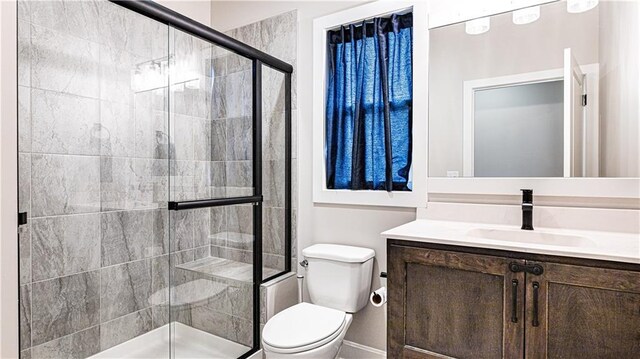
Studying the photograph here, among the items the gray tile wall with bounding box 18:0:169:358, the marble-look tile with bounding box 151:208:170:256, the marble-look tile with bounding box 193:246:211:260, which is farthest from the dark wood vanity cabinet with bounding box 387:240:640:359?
the gray tile wall with bounding box 18:0:169:358

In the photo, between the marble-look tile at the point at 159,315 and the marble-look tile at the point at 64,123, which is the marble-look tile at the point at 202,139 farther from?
the marble-look tile at the point at 159,315

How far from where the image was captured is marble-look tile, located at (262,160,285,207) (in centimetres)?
230

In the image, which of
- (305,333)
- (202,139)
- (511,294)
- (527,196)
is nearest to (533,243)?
(527,196)

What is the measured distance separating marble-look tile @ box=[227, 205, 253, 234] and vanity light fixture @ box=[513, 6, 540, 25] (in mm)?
1767

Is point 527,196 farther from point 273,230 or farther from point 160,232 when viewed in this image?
point 160,232

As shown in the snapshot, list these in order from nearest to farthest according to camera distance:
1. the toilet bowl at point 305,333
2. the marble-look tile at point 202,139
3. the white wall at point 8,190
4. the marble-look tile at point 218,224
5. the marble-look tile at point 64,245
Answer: the white wall at point 8,190 < the toilet bowl at point 305,333 < the marble-look tile at point 64,245 < the marble-look tile at point 202,139 < the marble-look tile at point 218,224

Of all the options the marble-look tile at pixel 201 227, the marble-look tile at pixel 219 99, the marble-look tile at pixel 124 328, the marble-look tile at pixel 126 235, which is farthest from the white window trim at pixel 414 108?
the marble-look tile at pixel 124 328

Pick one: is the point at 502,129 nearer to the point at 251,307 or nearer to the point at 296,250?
the point at 296,250

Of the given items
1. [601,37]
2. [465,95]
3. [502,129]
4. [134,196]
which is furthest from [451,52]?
[134,196]

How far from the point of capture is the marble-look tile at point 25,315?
63.9 inches

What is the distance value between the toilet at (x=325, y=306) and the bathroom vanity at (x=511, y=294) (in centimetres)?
31

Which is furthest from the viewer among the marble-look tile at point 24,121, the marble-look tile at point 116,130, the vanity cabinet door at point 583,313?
the marble-look tile at point 116,130

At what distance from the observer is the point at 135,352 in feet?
6.83

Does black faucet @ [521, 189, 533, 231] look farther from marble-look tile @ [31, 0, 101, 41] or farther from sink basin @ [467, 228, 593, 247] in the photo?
marble-look tile @ [31, 0, 101, 41]
